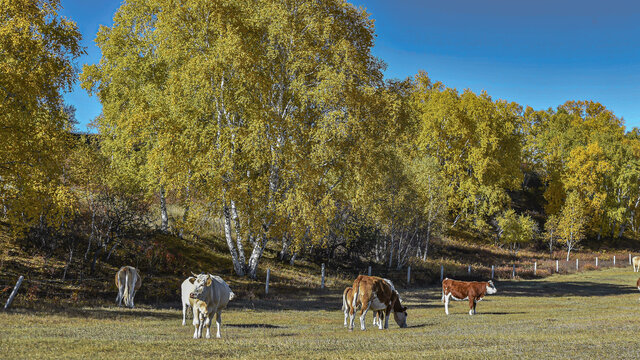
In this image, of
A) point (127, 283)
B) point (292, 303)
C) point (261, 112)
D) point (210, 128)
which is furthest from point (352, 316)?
point (210, 128)

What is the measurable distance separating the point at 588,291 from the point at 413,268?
1506 centimetres

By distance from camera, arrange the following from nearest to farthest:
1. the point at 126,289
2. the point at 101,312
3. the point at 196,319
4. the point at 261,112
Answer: the point at 196,319
the point at 101,312
the point at 126,289
the point at 261,112

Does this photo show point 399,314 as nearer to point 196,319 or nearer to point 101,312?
point 196,319

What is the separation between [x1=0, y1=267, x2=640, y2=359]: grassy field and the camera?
34.6ft

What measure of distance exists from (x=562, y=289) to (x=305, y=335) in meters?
32.1

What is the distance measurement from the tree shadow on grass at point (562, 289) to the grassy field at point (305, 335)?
11206 millimetres

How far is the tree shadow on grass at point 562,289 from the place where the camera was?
117ft

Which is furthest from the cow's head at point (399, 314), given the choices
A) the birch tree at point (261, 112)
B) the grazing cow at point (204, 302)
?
the birch tree at point (261, 112)

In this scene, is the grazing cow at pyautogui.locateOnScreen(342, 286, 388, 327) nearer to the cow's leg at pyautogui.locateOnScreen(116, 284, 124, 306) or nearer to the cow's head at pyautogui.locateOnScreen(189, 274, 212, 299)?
the cow's head at pyautogui.locateOnScreen(189, 274, 212, 299)

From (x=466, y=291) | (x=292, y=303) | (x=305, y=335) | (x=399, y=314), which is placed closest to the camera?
(x=305, y=335)

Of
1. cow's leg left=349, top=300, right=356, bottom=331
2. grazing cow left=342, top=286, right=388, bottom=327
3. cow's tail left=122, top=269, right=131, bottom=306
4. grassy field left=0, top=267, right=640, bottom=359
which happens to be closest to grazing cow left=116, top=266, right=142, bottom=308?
cow's tail left=122, top=269, right=131, bottom=306

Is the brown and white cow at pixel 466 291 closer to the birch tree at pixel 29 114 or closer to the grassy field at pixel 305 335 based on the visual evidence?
the grassy field at pixel 305 335

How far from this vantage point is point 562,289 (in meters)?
39.6

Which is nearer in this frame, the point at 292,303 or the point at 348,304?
the point at 348,304
